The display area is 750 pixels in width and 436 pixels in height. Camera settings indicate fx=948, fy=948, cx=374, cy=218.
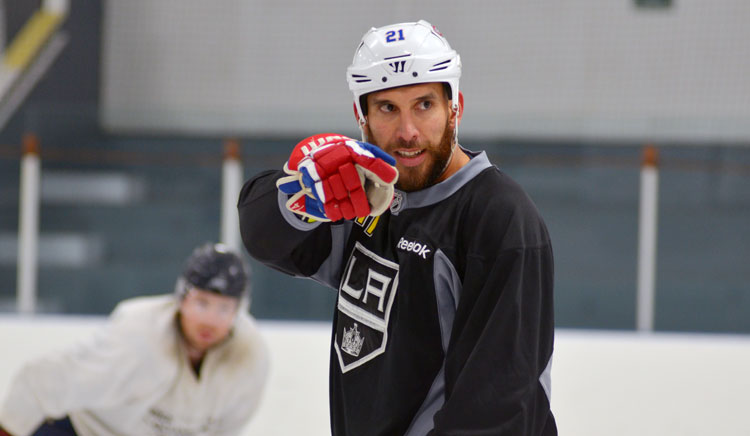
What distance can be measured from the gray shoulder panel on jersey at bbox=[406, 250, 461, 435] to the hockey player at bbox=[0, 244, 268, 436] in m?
1.32

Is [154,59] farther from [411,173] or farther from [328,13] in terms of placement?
[411,173]

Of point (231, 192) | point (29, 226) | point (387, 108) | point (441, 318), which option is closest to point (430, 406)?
point (441, 318)

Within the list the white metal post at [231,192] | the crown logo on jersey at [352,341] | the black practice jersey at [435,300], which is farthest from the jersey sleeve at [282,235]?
the white metal post at [231,192]

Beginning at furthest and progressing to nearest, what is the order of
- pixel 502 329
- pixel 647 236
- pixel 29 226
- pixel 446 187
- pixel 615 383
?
pixel 29 226
pixel 647 236
pixel 615 383
pixel 446 187
pixel 502 329

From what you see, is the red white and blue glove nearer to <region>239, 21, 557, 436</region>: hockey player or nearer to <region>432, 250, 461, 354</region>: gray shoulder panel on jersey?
<region>239, 21, 557, 436</region>: hockey player

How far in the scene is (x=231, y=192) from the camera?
320 cm

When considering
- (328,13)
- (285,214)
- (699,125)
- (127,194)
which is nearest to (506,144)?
(699,125)

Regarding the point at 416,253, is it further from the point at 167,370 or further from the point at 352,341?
the point at 167,370

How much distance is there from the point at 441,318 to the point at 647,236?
212 centimetres

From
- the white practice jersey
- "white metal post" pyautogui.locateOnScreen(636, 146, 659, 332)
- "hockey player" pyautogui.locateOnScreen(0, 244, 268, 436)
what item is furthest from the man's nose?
"white metal post" pyautogui.locateOnScreen(636, 146, 659, 332)

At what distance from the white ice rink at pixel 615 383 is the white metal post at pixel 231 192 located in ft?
1.12

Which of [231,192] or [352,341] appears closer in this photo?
[352,341]

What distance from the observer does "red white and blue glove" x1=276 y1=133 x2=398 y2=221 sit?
1.10 metres

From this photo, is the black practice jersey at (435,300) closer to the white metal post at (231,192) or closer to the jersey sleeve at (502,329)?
the jersey sleeve at (502,329)
